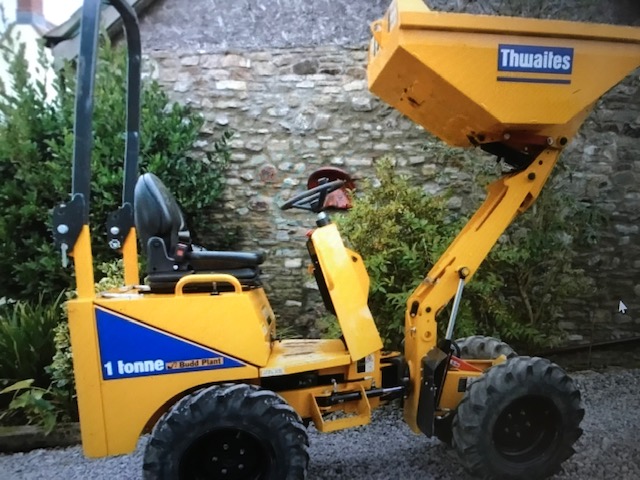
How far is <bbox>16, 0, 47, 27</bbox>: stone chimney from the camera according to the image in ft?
16.6

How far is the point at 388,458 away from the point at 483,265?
1.87m

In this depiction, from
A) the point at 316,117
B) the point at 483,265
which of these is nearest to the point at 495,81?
the point at 483,265

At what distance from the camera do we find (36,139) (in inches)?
190

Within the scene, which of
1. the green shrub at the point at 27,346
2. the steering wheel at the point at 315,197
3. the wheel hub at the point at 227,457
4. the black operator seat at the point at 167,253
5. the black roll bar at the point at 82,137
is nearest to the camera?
the black roll bar at the point at 82,137

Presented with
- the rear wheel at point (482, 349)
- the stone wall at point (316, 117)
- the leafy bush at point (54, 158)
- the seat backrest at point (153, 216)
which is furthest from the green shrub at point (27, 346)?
the rear wheel at point (482, 349)

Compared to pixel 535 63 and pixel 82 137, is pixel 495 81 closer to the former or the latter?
pixel 535 63

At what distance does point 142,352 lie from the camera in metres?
2.32

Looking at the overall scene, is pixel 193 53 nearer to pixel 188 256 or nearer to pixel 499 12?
pixel 499 12

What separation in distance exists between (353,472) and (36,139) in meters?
3.90

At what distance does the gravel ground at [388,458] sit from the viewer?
284 cm

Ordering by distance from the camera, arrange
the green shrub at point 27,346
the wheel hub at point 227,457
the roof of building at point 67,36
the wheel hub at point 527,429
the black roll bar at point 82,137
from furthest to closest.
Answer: the roof of building at point 67,36 → the green shrub at point 27,346 → the wheel hub at point 527,429 → the wheel hub at point 227,457 → the black roll bar at point 82,137

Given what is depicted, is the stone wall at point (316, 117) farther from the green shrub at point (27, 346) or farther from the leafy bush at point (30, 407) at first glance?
the leafy bush at point (30, 407)

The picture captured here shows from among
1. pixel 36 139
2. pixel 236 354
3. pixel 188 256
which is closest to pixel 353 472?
pixel 236 354

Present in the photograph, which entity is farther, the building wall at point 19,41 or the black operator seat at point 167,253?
the building wall at point 19,41
